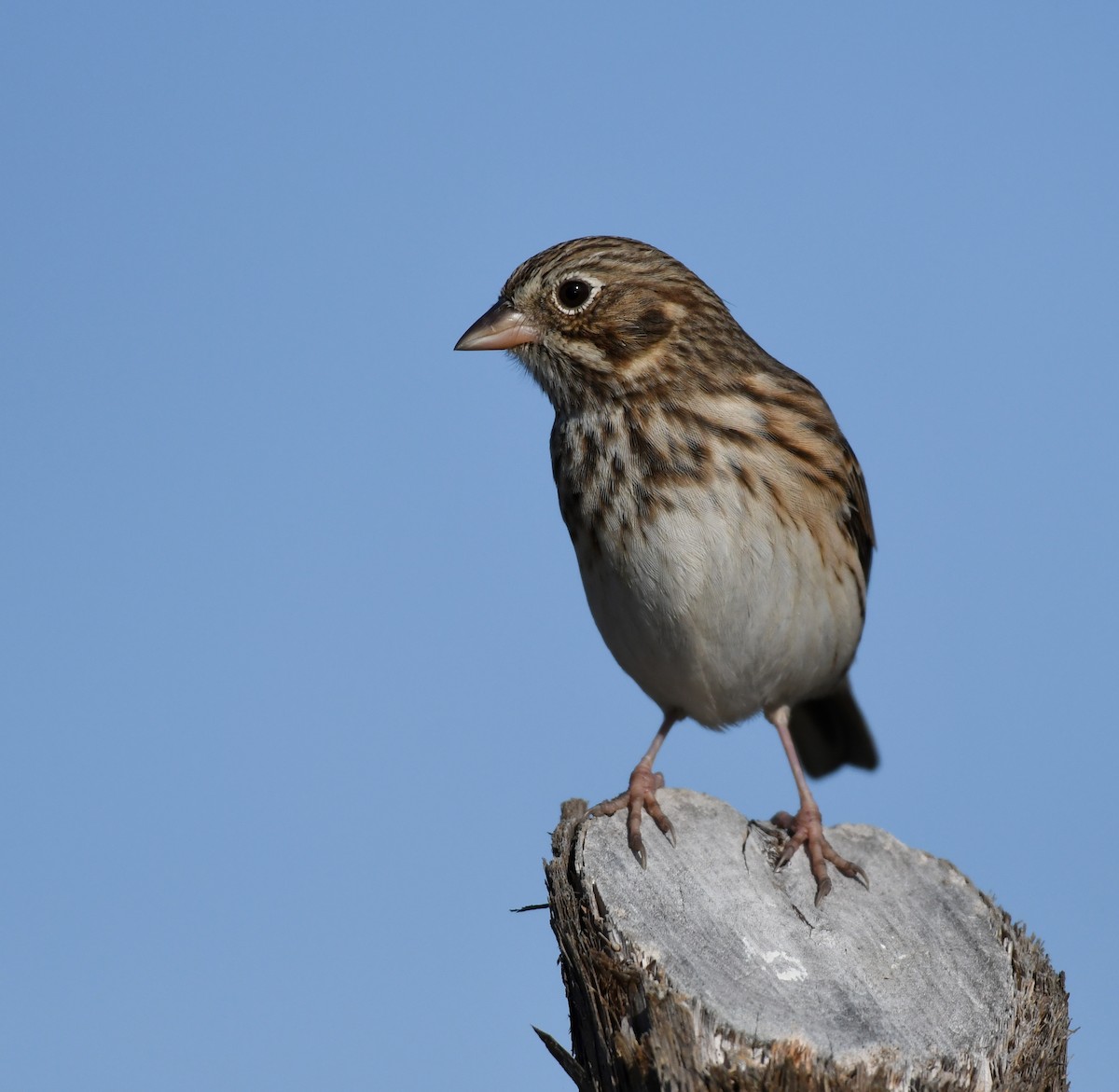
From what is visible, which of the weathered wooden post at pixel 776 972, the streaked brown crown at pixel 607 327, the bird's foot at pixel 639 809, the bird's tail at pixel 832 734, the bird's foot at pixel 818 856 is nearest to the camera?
the weathered wooden post at pixel 776 972

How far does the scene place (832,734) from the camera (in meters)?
8.70

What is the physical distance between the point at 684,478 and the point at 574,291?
1.12m

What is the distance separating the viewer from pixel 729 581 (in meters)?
6.44

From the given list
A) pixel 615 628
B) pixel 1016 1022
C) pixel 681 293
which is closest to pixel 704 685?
pixel 615 628

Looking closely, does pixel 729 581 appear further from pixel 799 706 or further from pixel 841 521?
pixel 799 706

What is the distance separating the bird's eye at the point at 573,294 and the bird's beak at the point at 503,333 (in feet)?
0.63

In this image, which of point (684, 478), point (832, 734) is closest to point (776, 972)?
point (684, 478)

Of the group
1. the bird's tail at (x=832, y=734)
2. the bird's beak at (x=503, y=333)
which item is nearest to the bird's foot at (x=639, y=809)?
the bird's beak at (x=503, y=333)

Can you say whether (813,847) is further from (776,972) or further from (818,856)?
(776,972)

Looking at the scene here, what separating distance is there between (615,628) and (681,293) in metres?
1.69

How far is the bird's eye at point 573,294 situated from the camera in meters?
6.81

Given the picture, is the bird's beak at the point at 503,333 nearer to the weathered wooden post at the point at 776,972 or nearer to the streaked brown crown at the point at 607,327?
the streaked brown crown at the point at 607,327

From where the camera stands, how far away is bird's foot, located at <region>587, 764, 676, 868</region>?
5.54 metres

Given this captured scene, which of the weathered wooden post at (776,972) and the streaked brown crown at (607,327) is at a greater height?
the streaked brown crown at (607,327)
